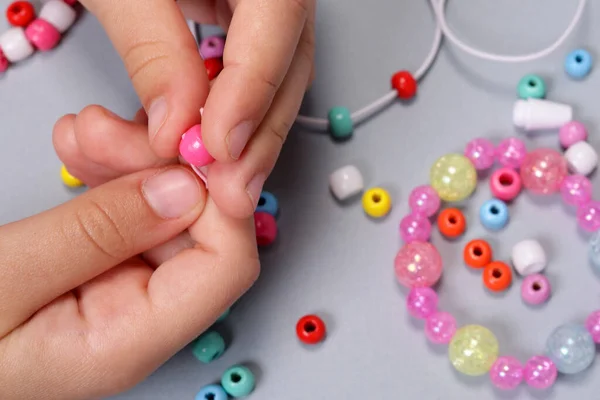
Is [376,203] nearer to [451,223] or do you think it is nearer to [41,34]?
[451,223]

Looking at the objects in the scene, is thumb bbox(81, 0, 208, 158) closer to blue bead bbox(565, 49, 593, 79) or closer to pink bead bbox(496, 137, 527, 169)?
pink bead bbox(496, 137, 527, 169)

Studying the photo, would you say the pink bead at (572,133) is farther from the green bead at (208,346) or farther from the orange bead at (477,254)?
the green bead at (208,346)

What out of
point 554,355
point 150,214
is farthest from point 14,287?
point 554,355

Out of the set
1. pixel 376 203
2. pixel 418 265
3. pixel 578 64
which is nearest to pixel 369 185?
pixel 376 203

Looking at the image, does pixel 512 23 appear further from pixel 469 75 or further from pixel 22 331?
pixel 22 331

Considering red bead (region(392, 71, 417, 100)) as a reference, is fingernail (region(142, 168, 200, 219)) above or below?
below

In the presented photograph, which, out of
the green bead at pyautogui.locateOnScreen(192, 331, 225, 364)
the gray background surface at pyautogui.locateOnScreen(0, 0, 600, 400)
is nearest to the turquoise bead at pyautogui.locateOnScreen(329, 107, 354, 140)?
the gray background surface at pyautogui.locateOnScreen(0, 0, 600, 400)

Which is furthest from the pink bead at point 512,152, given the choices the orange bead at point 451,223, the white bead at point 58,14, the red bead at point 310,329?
the white bead at point 58,14
